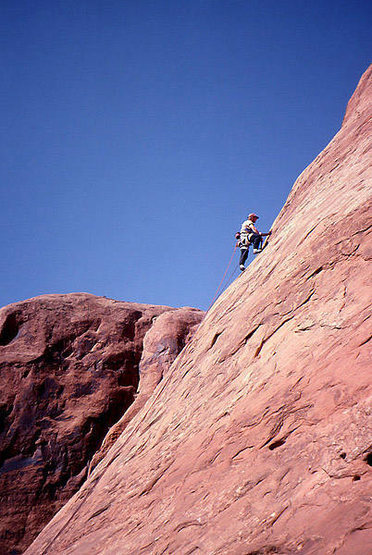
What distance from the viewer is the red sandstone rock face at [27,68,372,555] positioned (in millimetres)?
5141

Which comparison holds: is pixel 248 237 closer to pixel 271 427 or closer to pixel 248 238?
pixel 248 238

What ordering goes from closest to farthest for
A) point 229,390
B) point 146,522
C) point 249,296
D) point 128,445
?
point 146,522 → point 229,390 → point 249,296 → point 128,445

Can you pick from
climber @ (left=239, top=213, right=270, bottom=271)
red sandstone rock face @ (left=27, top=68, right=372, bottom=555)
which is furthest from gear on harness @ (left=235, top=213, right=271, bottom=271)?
red sandstone rock face @ (left=27, top=68, right=372, bottom=555)

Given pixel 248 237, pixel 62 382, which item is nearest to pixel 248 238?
pixel 248 237

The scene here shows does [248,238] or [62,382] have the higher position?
[248,238]

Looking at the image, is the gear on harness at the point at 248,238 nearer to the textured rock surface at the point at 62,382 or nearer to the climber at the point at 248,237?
the climber at the point at 248,237

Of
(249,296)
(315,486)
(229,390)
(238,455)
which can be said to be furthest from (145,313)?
(315,486)

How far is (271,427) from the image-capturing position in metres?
6.43

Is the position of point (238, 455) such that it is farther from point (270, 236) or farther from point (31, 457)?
point (31, 457)

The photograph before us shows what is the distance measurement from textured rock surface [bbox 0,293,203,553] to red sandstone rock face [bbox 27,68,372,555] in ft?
6.54

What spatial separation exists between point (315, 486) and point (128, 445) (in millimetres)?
6521

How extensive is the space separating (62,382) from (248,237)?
8008 mm

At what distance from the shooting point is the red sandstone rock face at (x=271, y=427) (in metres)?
5.14

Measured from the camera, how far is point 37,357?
1451 centimetres
